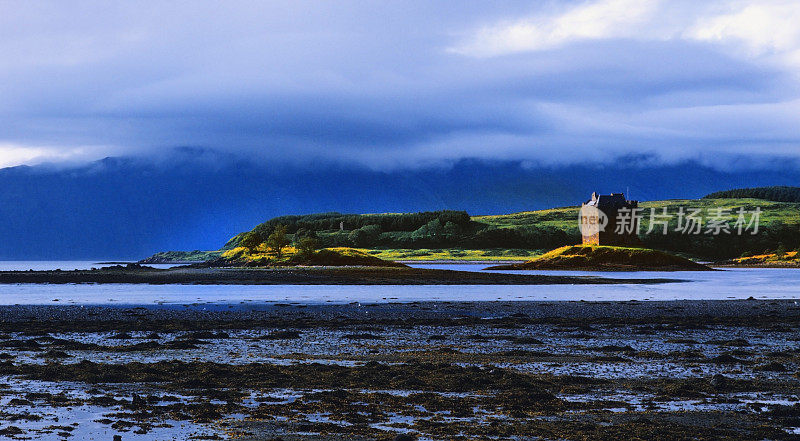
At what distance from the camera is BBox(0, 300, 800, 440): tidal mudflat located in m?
15.6

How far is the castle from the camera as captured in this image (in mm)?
158125

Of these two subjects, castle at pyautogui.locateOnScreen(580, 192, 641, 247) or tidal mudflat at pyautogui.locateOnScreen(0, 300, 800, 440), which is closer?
tidal mudflat at pyautogui.locateOnScreen(0, 300, 800, 440)

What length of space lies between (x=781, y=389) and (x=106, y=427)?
48.3 feet

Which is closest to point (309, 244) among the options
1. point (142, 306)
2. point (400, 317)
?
point (142, 306)

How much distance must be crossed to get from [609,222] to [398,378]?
144m

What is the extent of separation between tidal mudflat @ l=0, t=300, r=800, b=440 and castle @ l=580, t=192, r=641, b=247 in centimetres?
11943

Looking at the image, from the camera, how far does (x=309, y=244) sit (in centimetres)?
14088

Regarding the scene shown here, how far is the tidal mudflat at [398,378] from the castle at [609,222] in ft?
392

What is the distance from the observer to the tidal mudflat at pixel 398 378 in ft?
51.3

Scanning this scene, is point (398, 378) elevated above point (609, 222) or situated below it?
below

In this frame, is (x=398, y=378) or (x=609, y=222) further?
(x=609, y=222)

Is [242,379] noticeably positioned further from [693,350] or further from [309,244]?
[309,244]

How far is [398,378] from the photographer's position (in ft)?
69.8

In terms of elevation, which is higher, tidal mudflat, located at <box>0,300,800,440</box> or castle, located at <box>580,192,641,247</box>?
castle, located at <box>580,192,641,247</box>
